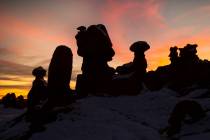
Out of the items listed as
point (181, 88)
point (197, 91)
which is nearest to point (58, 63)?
point (197, 91)

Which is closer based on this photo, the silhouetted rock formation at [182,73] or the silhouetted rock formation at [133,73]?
the silhouetted rock formation at [133,73]

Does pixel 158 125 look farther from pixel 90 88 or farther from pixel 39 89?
pixel 39 89

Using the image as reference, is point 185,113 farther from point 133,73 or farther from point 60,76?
point 133,73

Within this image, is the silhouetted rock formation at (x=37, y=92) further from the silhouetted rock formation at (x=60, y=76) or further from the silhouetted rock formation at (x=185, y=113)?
the silhouetted rock formation at (x=185, y=113)

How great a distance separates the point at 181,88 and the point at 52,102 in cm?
2737

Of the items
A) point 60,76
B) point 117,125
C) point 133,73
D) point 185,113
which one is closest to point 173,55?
point 133,73

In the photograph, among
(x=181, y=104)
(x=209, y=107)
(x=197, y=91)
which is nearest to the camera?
(x=181, y=104)

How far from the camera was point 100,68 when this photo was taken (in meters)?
50.8

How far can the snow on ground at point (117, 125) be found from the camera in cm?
2648

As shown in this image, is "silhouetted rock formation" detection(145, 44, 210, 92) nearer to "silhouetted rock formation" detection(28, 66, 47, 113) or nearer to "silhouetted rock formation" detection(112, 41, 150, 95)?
"silhouetted rock formation" detection(112, 41, 150, 95)

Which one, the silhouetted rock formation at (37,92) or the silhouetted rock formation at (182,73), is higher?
the silhouetted rock formation at (182,73)

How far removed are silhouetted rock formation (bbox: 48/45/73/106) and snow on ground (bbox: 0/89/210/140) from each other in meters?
2.08

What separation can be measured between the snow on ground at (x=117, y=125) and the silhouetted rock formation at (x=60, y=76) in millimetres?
2080

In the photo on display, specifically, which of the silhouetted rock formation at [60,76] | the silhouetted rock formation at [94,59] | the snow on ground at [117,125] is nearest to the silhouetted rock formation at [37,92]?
the silhouetted rock formation at [94,59]
